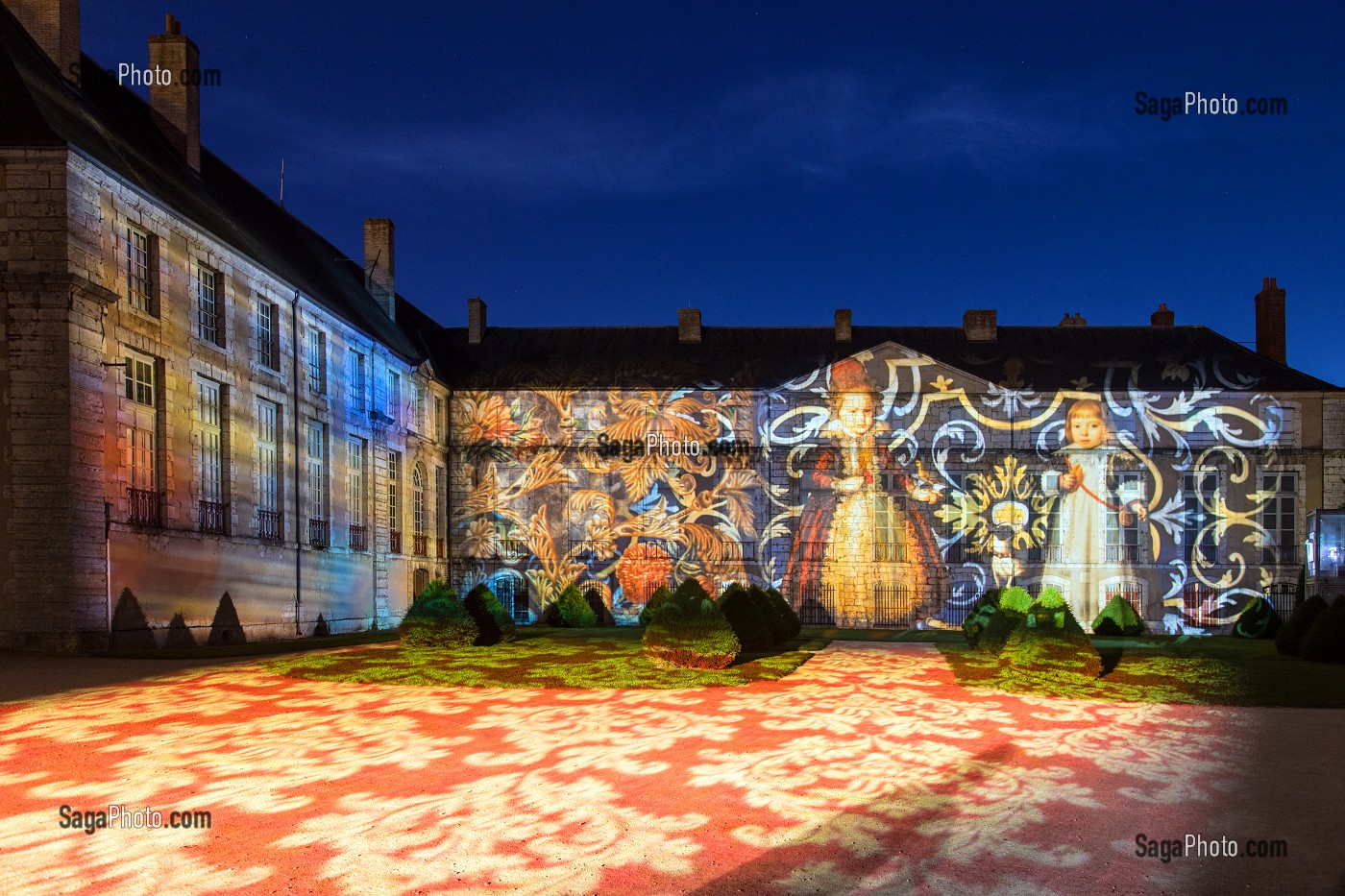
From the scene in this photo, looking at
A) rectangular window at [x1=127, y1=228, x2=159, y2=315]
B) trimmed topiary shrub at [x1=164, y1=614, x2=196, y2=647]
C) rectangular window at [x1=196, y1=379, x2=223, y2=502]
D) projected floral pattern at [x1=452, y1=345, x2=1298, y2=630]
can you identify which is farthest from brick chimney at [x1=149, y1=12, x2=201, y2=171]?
projected floral pattern at [x1=452, y1=345, x2=1298, y2=630]

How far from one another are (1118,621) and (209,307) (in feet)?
67.8

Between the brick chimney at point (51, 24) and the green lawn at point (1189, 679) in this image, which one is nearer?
the green lawn at point (1189, 679)

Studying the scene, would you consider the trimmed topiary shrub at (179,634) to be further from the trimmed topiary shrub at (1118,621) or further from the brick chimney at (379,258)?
the trimmed topiary shrub at (1118,621)

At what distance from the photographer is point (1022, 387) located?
98.6 ft

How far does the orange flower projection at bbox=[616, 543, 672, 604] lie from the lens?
29234mm

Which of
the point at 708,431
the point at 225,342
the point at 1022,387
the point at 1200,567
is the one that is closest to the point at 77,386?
the point at 225,342

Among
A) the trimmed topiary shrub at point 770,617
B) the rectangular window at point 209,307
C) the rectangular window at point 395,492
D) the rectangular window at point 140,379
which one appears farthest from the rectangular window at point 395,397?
the trimmed topiary shrub at point 770,617

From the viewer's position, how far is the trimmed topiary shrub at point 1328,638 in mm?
14820

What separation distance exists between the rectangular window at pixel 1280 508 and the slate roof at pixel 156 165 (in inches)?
977

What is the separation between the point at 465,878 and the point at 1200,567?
95.7ft

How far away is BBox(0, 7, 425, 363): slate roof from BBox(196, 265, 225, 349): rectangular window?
0.74m

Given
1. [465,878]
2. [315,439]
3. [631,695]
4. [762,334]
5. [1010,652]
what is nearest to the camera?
[465,878]

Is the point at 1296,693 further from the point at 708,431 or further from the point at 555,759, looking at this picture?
the point at 708,431

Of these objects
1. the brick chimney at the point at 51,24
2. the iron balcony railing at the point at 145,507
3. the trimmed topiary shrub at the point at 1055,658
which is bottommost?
the trimmed topiary shrub at the point at 1055,658
